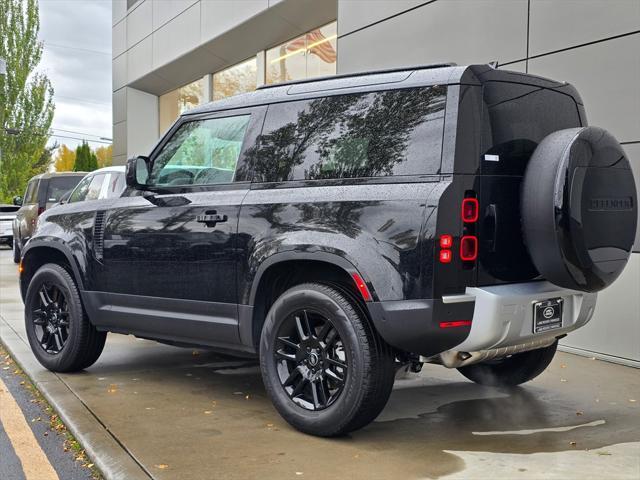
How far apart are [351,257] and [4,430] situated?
255 cm

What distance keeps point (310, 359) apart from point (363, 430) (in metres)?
0.59

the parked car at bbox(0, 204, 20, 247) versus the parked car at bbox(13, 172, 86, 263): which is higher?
the parked car at bbox(13, 172, 86, 263)

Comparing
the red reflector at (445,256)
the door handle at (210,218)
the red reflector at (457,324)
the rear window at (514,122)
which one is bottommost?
the red reflector at (457,324)

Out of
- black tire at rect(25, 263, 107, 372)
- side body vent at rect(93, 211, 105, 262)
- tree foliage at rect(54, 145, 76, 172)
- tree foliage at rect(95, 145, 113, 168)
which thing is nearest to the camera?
side body vent at rect(93, 211, 105, 262)

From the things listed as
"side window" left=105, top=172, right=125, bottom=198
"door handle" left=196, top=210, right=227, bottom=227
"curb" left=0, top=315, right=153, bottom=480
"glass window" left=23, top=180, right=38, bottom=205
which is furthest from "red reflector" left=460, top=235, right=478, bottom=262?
"glass window" left=23, top=180, right=38, bottom=205

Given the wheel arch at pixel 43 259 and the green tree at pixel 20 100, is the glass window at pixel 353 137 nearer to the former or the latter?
the wheel arch at pixel 43 259

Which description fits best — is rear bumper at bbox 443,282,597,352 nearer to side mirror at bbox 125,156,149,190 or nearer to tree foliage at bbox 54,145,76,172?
side mirror at bbox 125,156,149,190

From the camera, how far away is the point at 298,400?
4.45m

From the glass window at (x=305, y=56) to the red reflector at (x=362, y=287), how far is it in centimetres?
904

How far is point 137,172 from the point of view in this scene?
5.48m

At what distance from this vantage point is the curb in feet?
12.5

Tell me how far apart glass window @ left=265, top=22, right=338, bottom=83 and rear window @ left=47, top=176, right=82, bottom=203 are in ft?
16.3

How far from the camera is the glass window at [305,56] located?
513 inches

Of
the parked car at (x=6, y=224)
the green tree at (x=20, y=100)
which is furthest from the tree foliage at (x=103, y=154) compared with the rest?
the parked car at (x=6, y=224)
